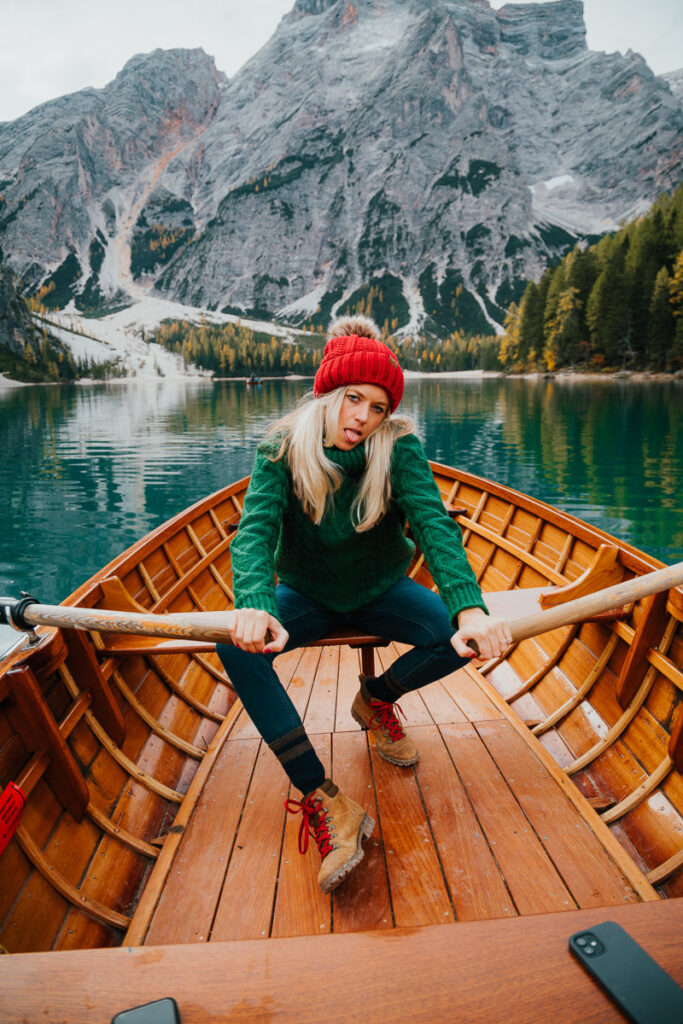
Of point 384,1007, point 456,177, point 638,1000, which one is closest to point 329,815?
point 384,1007

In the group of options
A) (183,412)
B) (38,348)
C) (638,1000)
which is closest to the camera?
(638,1000)

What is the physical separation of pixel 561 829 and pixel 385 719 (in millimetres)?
929

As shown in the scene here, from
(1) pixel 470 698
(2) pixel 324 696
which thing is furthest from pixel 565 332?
(2) pixel 324 696

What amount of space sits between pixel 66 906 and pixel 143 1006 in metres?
1.25

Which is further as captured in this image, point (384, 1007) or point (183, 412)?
point (183, 412)

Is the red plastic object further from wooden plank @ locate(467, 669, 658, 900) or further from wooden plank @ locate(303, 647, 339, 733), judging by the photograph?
wooden plank @ locate(467, 669, 658, 900)

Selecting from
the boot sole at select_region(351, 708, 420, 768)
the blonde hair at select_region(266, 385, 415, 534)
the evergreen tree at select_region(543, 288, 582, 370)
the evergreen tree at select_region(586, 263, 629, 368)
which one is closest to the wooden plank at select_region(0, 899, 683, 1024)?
the blonde hair at select_region(266, 385, 415, 534)

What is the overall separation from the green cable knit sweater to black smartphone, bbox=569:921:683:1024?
44.4 inches

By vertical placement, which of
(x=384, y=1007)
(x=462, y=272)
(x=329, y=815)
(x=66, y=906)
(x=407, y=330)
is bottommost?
(x=66, y=906)

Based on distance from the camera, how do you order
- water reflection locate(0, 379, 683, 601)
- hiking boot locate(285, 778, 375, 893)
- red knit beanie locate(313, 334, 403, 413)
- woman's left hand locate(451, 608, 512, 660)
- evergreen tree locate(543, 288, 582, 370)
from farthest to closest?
evergreen tree locate(543, 288, 582, 370), water reflection locate(0, 379, 683, 601), red knit beanie locate(313, 334, 403, 413), hiking boot locate(285, 778, 375, 893), woman's left hand locate(451, 608, 512, 660)

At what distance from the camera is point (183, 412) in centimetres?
4350

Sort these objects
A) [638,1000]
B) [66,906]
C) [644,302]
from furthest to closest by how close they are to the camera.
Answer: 1. [644,302]
2. [66,906]
3. [638,1000]

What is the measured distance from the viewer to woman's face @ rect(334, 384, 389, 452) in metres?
2.48

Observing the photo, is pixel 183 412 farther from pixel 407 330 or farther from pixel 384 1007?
pixel 407 330
